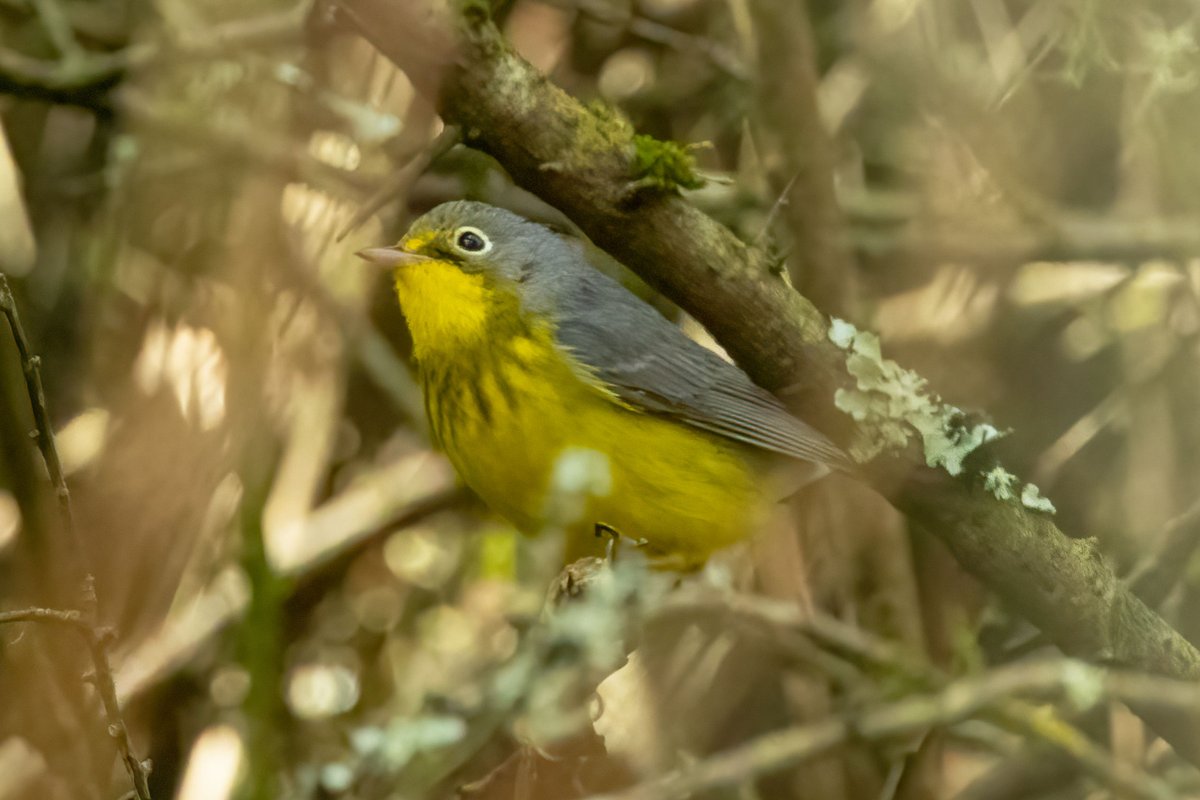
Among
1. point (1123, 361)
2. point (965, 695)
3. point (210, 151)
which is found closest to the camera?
point (965, 695)

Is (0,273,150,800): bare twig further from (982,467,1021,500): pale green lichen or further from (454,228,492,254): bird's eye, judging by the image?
(982,467,1021,500): pale green lichen

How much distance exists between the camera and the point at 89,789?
258 centimetres

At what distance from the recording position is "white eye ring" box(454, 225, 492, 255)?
304 cm

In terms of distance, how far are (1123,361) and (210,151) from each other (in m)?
3.02

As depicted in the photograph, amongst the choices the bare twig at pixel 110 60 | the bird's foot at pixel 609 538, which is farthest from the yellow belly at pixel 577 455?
the bare twig at pixel 110 60

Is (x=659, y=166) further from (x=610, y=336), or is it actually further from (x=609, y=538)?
(x=609, y=538)

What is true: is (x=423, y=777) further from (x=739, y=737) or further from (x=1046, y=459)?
(x=1046, y=459)

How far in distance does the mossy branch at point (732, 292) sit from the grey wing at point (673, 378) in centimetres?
17

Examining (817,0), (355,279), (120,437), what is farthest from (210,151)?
(817,0)

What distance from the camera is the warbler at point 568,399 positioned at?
2.93 m

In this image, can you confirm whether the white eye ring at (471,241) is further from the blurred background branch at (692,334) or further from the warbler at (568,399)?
the blurred background branch at (692,334)

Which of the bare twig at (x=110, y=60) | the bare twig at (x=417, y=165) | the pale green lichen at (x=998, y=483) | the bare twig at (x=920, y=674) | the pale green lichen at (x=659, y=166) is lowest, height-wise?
the bare twig at (x=920, y=674)

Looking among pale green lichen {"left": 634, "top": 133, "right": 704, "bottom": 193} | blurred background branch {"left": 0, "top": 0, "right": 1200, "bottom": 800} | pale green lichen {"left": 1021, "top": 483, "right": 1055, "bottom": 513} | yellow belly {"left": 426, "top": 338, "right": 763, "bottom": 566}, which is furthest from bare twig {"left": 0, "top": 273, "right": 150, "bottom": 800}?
pale green lichen {"left": 1021, "top": 483, "right": 1055, "bottom": 513}

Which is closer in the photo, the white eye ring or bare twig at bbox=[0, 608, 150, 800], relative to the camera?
bare twig at bbox=[0, 608, 150, 800]
